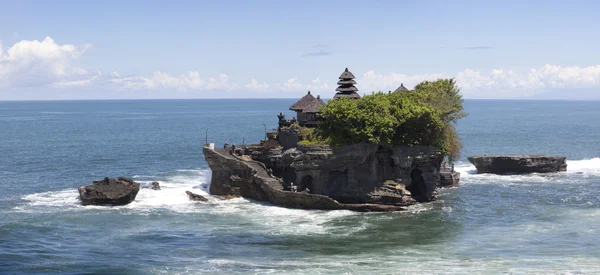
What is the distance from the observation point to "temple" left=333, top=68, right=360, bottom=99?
8144cm

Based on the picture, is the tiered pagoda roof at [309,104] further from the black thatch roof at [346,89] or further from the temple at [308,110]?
the black thatch roof at [346,89]

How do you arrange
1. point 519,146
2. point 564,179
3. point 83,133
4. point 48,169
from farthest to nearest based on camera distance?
point 83,133
point 519,146
point 48,169
point 564,179

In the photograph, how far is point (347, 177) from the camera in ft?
228

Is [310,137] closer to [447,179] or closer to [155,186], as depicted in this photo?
[447,179]

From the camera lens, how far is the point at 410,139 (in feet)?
229

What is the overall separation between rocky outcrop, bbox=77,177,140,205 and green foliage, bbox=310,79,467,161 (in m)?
20.8

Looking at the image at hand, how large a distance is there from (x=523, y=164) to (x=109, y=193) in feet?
178

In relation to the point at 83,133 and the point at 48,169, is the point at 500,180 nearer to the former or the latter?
the point at 48,169

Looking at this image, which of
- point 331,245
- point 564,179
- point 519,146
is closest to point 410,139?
point 331,245

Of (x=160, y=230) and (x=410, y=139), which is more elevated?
(x=410, y=139)

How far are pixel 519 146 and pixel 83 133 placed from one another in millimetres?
103762

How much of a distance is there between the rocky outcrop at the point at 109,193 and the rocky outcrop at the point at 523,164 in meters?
47.7

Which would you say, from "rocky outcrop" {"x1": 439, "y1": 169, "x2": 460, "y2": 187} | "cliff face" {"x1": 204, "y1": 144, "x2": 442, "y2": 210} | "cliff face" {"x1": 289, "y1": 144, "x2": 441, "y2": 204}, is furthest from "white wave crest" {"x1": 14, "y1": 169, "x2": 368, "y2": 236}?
"rocky outcrop" {"x1": 439, "y1": 169, "x2": 460, "y2": 187}

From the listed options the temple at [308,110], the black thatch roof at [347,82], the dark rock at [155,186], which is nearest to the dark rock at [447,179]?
the black thatch roof at [347,82]
